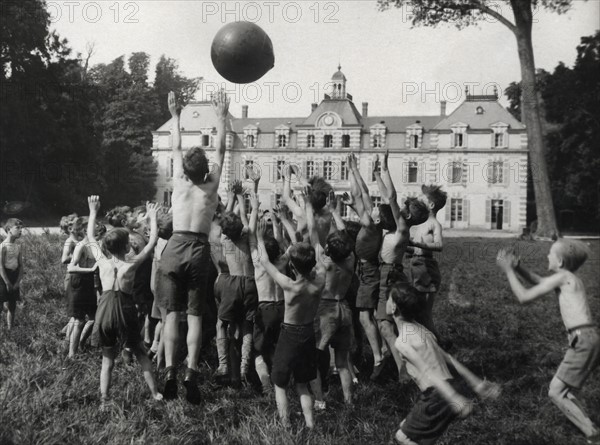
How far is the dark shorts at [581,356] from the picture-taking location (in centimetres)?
454

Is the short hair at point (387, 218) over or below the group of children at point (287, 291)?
over

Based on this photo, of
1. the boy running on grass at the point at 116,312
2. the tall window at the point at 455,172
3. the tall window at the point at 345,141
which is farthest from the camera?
the tall window at the point at 345,141

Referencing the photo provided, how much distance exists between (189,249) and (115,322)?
99 centimetres

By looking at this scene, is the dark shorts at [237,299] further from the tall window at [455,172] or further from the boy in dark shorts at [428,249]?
the tall window at [455,172]

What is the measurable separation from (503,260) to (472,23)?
19.4m

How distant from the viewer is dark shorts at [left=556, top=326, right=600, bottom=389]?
14.9 ft

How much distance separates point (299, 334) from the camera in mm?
4965

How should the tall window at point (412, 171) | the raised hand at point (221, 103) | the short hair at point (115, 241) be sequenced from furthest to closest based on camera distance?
the tall window at point (412, 171) < the raised hand at point (221, 103) < the short hair at point (115, 241)

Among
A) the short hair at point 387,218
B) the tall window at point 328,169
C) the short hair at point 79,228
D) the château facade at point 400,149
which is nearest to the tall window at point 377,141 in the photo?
the château facade at point 400,149

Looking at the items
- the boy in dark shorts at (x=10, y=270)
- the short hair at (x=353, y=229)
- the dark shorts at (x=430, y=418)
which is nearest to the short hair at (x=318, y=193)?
the short hair at (x=353, y=229)

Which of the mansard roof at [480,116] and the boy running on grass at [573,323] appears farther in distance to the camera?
the mansard roof at [480,116]

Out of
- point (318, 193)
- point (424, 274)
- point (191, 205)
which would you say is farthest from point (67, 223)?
point (424, 274)

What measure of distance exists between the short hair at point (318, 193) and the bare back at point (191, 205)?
5.06 ft

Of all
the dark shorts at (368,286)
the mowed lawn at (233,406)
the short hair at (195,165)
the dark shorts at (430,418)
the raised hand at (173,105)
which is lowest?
the mowed lawn at (233,406)
